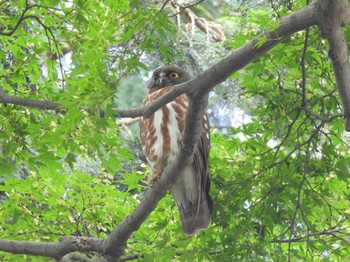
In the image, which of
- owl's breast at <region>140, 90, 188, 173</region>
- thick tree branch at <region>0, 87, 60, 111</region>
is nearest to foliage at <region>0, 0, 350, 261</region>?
thick tree branch at <region>0, 87, 60, 111</region>

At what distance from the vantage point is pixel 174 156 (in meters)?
4.55

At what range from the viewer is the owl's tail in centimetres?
428

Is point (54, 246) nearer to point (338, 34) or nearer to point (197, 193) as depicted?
point (197, 193)

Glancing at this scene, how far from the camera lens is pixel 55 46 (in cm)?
429

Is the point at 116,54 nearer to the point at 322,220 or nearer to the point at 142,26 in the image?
the point at 142,26

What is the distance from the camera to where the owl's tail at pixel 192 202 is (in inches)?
169

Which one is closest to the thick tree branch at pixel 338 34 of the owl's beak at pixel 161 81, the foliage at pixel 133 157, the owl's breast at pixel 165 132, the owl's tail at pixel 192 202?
the foliage at pixel 133 157

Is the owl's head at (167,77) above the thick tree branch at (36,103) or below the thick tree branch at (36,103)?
above

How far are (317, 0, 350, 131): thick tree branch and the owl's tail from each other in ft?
4.21

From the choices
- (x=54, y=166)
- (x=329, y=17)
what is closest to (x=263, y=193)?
(x=54, y=166)

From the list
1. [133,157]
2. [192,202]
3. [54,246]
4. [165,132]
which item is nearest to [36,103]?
[133,157]

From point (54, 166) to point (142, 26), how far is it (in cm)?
94

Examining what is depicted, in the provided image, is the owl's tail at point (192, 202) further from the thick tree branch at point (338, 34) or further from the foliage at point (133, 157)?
the thick tree branch at point (338, 34)

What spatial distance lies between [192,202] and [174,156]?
32 cm
